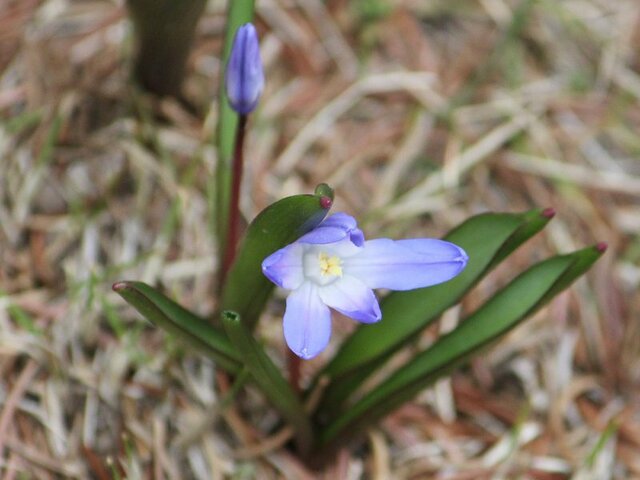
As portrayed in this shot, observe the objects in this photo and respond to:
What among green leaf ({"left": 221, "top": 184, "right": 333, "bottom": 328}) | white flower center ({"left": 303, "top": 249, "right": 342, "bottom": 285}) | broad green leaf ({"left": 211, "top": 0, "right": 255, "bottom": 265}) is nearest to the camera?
green leaf ({"left": 221, "top": 184, "right": 333, "bottom": 328})

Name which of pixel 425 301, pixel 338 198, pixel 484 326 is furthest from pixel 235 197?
pixel 338 198

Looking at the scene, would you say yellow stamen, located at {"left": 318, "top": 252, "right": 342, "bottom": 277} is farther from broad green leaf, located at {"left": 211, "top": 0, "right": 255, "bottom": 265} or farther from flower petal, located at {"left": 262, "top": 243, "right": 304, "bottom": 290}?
broad green leaf, located at {"left": 211, "top": 0, "right": 255, "bottom": 265}

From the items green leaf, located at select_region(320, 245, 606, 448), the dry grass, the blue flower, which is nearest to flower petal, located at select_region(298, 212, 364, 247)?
the blue flower

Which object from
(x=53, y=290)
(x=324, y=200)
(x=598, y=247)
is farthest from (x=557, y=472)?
(x=53, y=290)

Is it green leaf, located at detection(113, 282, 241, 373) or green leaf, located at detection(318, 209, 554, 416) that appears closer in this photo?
green leaf, located at detection(113, 282, 241, 373)

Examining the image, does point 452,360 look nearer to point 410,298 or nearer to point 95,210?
point 410,298
